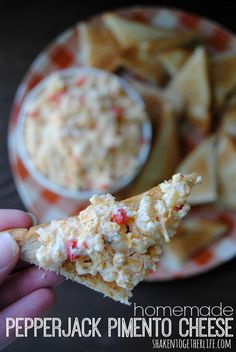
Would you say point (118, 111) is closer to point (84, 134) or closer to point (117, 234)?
point (84, 134)

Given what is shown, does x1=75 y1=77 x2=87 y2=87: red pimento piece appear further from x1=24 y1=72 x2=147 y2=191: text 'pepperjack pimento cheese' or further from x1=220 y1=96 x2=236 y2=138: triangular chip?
x1=220 y1=96 x2=236 y2=138: triangular chip

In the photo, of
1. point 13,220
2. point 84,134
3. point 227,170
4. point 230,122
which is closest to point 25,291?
point 13,220

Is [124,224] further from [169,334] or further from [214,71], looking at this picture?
[214,71]

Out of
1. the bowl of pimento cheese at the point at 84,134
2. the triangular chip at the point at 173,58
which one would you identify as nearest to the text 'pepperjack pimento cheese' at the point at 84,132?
the bowl of pimento cheese at the point at 84,134

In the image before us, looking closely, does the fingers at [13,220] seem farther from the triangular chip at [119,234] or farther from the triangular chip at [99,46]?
the triangular chip at [99,46]

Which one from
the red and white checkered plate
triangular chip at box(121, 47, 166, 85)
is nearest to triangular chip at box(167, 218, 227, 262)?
the red and white checkered plate

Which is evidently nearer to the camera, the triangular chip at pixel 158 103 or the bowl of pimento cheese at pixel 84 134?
the bowl of pimento cheese at pixel 84 134
